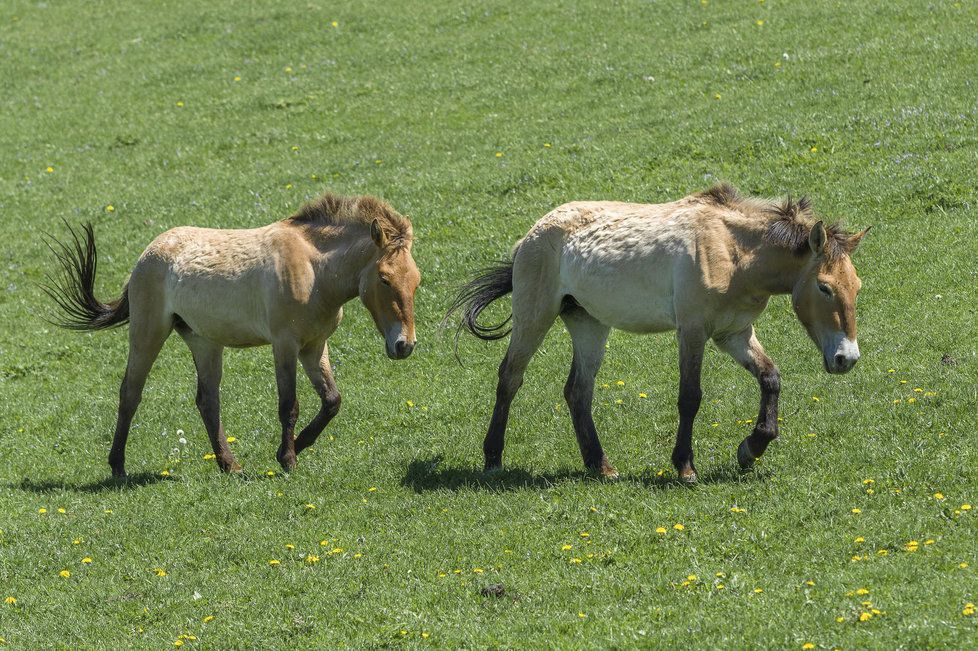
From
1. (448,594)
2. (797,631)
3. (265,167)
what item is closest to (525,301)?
(448,594)

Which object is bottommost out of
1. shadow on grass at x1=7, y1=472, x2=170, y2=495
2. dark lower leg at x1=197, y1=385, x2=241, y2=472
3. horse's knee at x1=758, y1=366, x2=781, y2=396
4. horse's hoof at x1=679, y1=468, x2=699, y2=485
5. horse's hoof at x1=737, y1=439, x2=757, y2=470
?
shadow on grass at x1=7, y1=472, x2=170, y2=495

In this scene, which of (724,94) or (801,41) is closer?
(724,94)

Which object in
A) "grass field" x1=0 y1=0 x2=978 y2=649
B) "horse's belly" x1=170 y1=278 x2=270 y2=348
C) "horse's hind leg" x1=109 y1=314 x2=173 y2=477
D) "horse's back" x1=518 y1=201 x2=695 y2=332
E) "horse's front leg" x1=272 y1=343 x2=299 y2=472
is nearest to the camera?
"grass field" x1=0 y1=0 x2=978 y2=649

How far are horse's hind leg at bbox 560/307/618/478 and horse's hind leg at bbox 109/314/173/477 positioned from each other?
4339 mm

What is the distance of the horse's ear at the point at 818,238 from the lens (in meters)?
10.0

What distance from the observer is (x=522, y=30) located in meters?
27.0

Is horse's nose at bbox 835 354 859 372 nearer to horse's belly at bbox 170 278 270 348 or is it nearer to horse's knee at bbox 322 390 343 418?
horse's knee at bbox 322 390 343 418

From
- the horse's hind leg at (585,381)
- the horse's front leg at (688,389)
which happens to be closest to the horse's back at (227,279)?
the horse's hind leg at (585,381)

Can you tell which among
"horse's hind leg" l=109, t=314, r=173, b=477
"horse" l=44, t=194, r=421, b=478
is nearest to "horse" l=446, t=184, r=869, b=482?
"horse" l=44, t=194, r=421, b=478

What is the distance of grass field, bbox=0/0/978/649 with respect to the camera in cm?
848

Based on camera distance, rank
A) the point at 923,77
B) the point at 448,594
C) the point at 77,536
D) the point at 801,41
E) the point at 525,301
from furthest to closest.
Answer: the point at 801,41 → the point at 923,77 → the point at 525,301 → the point at 77,536 → the point at 448,594

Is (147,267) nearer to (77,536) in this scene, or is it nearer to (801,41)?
(77,536)

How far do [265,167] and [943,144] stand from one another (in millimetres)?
11436

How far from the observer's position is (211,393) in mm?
12820
